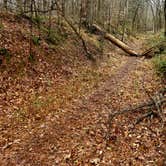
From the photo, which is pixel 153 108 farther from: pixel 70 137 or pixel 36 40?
pixel 36 40

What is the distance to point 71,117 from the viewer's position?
8.80 metres

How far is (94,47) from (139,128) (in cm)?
1200

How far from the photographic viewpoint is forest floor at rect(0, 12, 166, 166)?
21.8ft

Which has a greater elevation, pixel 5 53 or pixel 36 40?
pixel 36 40

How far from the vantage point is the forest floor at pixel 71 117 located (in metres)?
6.65

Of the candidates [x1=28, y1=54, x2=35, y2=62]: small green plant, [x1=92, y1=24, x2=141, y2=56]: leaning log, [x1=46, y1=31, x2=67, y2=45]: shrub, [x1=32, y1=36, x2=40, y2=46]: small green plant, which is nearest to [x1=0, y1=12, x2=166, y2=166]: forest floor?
[x1=28, y1=54, x2=35, y2=62]: small green plant

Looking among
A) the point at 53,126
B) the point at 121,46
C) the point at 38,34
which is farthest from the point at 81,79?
the point at 121,46

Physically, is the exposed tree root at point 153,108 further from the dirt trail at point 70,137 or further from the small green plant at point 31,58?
the small green plant at point 31,58

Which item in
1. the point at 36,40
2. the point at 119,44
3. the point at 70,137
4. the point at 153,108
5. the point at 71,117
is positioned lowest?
the point at 70,137

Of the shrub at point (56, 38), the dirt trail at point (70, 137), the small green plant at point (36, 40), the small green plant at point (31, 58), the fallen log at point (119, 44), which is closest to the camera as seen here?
the dirt trail at point (70, 137)

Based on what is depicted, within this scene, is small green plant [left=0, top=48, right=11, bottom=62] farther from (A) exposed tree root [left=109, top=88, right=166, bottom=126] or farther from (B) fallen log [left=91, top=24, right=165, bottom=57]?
(B) fallen log [left=91, top=24, right=165, bottom=57]

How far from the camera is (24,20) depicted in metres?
16.1

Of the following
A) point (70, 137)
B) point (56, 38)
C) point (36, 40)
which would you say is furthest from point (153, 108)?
point (56, 38)

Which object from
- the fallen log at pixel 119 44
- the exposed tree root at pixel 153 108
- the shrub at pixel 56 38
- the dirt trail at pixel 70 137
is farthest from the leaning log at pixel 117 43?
the exposed tree root at pixel 153 108
